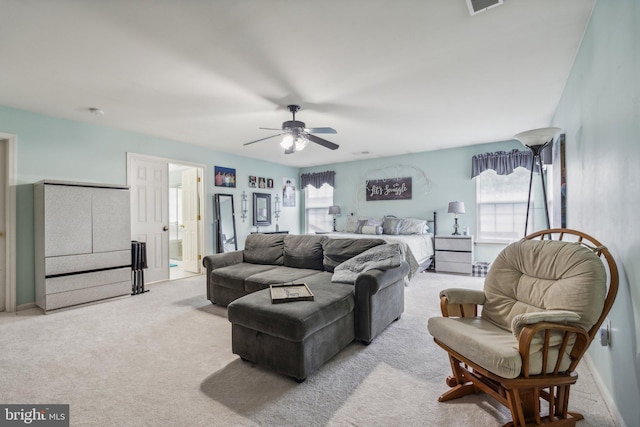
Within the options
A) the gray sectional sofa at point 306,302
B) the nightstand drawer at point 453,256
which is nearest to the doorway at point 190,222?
the gray sectional sofa at point 306,302

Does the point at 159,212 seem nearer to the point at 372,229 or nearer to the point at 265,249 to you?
the point at 265,249

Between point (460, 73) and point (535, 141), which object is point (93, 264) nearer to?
point (460, 73)

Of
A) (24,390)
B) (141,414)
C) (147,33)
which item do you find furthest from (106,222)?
(141,414)

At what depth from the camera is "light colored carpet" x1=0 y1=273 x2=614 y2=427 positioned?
5.36 feet

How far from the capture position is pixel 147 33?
6.81 feet

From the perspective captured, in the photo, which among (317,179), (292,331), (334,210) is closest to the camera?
(292,331)

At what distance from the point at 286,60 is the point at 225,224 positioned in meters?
4.16

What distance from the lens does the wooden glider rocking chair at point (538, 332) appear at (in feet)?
4.50

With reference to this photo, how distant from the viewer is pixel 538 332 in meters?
1.41

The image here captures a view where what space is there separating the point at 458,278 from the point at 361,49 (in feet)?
13.7

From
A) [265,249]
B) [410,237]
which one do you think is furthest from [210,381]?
[410,237]

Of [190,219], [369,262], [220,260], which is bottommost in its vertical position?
[220,260]

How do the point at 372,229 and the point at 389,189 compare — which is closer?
the point at 372,229

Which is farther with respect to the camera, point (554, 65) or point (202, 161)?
point (202, 161)
